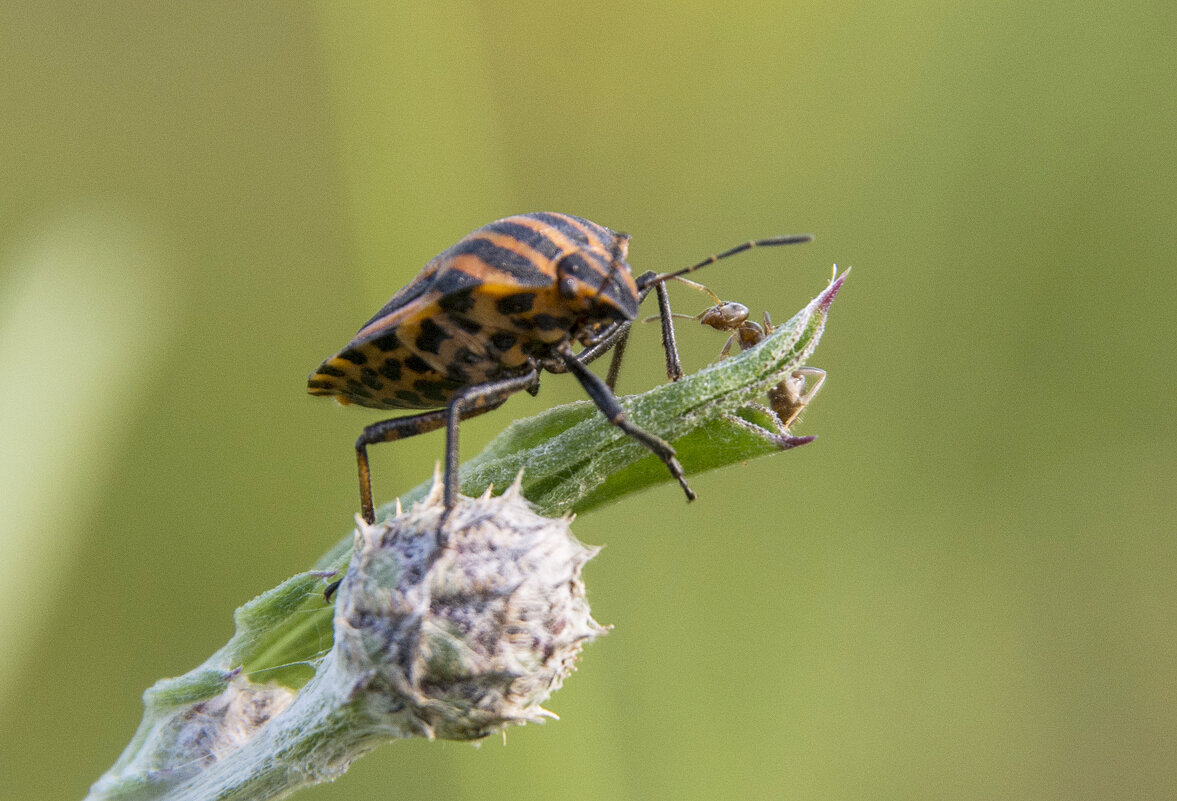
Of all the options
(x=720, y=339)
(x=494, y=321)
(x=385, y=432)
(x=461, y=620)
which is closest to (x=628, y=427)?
(x=461, y=620)

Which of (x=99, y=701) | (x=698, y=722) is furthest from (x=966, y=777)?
(x=99, y=701)

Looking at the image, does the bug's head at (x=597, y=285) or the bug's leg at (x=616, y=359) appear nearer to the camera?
the bug's head at (x=597, y=285)

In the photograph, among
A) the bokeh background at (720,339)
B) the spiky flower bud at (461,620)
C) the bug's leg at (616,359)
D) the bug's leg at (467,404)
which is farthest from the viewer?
the bokeh background at (720,339)

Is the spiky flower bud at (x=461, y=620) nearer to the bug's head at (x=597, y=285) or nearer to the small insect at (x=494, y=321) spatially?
the small insect at (x=494, y=321)

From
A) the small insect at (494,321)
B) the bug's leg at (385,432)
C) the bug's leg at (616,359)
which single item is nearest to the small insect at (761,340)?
the bug's leg at (616,359)

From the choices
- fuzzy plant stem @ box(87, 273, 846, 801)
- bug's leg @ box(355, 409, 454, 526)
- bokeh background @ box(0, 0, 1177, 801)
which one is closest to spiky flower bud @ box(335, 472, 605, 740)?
fuzzy plant stem @ box(87, 273, 846, 801)

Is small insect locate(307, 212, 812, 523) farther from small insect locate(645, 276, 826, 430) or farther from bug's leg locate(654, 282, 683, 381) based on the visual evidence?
small insect locate(645, 276, 826, 430)

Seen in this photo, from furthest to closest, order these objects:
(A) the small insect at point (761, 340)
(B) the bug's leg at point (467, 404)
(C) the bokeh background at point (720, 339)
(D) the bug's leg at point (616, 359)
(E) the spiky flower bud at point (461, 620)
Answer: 1. (C) the bokeh background at point (720, 339)
2. (D) the bug's leg at point (616, 359)
3. (A) the small insect at point (761, 340)
4. (B) the bug's leg at point (467, 404)
5. (E) the spiky flower bud at point (461, 620)

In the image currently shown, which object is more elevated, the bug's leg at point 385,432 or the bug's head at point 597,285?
the bug's head at point 597,285

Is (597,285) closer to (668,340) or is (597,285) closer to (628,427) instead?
(668,340)
